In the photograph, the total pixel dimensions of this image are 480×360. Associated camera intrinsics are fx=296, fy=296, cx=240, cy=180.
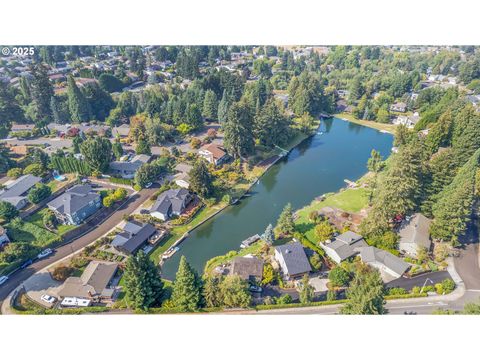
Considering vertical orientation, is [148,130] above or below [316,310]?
above

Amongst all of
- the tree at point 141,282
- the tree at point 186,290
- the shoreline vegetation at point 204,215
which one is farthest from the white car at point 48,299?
the tree at point 186,290

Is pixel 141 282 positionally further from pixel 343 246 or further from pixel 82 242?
pixel 343 246

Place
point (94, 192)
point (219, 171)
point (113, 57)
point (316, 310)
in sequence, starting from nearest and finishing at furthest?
1. point (316, 310)
2. point (94, 192)
3. point (219, 171)
4. point (113, 57)

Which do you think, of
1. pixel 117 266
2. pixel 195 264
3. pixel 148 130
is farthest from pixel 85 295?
pixel 148 130

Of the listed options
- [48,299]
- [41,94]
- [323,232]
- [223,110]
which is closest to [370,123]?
[223,110]

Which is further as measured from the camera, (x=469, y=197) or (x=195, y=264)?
(x=195, y=264)

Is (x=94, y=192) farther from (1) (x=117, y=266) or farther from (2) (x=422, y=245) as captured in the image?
(2) (x=422, y=245)

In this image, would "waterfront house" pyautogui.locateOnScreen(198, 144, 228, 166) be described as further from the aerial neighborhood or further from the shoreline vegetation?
the shoreline vegetation
